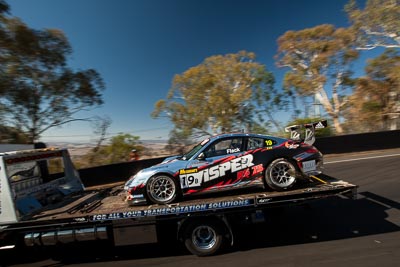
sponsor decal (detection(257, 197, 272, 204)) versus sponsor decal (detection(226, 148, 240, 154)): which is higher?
sponsor decal (detection(226, 148, 240, 154))

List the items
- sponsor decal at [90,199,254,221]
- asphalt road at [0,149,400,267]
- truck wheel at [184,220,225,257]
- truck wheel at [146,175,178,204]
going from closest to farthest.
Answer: asphalt road at [0,149,400,267] → sponsor decal at [90,199,254,221] → truck wheel at [184,220,225,257] → truck wheel at [146,175,178,204]

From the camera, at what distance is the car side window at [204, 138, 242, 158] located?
6148 millimetres

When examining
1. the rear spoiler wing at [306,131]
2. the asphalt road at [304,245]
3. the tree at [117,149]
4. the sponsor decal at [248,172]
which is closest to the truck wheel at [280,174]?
→ the sponsor decal at [248,172]

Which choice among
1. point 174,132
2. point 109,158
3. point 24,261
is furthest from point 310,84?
point 24,261

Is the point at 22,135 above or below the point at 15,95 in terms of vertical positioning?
below

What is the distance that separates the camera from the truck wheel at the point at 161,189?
5941mm

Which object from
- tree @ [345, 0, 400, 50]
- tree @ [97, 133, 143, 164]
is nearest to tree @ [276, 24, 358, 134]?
tree @ [345, 0, 400, 50]

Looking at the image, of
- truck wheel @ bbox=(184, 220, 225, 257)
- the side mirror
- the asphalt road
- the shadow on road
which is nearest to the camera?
the asphalt road

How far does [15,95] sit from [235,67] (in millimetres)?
21037

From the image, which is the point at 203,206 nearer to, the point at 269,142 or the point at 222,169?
the point at 222,169

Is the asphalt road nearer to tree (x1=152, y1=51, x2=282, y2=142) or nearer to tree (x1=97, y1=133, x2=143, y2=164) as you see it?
tree (x1=97, y1=133, x2=143, y2=164)

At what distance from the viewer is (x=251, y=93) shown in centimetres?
3250

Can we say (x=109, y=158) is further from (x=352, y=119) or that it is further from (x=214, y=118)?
(x=352, y=119)

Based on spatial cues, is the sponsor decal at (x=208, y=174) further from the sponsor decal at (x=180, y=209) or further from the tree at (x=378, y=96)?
the tree at (x=378, y=96)
